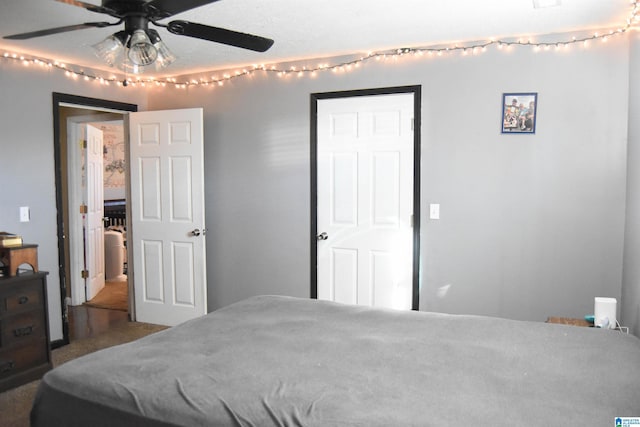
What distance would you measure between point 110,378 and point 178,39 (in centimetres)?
271

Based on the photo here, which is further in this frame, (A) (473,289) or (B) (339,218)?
(B) (339,218)

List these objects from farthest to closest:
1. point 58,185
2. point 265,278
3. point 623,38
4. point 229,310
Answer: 1. point 265,278
2. point 58,185
3. point 623,38
4. point 229,310

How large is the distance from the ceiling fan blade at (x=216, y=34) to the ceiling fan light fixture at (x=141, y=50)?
14cm

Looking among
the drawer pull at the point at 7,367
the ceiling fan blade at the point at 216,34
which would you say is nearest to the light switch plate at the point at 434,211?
the ceiling fan blade at the point at 216,34

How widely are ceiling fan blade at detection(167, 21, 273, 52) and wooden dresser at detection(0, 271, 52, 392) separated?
2165 millimetres

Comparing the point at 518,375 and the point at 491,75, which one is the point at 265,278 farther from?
the point at 518,375

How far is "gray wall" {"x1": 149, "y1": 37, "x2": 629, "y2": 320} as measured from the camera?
3.46 meters

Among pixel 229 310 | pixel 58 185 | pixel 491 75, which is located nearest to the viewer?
pixel 229 310

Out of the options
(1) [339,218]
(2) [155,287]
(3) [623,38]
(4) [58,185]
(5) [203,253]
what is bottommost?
(2) [155,287]

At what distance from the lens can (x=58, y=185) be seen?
4.25 metres

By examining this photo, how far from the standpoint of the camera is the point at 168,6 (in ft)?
6.98

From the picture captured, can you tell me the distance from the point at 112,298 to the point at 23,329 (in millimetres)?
2440

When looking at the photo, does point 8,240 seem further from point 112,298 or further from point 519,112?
point 519,112

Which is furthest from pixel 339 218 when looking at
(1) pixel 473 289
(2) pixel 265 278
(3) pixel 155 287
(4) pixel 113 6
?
(4) pixel 113 6
